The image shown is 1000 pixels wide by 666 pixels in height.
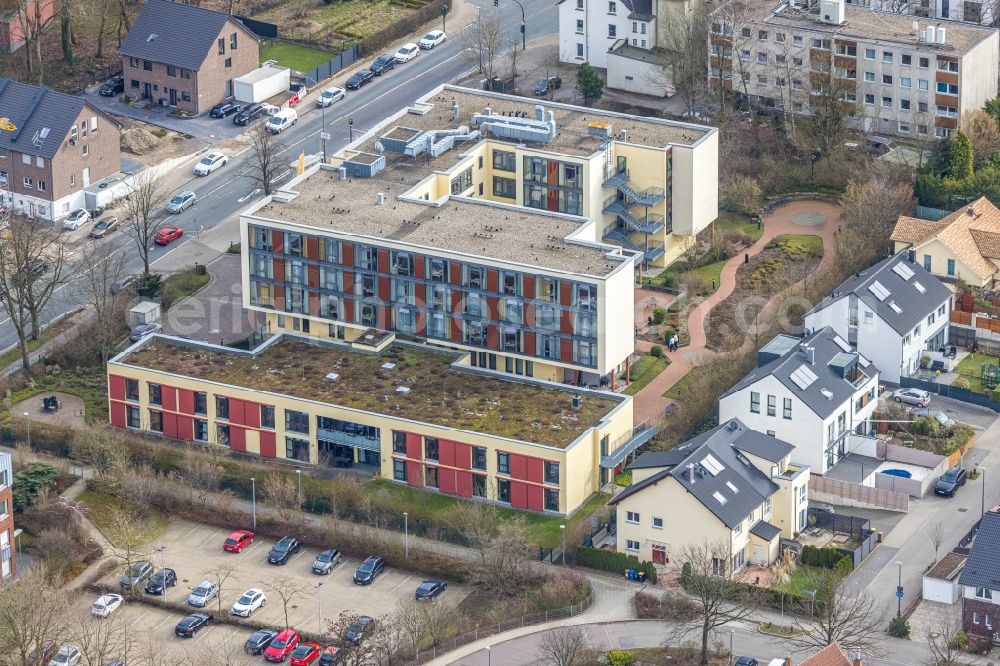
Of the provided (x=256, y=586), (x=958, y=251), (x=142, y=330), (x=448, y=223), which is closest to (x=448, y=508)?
(x=256, y=586)

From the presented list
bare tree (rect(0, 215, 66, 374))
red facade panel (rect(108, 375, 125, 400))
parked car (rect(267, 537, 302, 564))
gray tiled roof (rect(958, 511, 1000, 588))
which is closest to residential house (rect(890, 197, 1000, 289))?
gray tiled roof (rect(958, 511, 1000, 588))

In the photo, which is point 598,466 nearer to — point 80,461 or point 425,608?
point 425,608

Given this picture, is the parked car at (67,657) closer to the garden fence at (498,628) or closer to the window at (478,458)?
the garden fence at (498,628)

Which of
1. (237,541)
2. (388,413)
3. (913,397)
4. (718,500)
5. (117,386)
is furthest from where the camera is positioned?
(117,386)

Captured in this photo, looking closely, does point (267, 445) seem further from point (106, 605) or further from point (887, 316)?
point (887, 316)

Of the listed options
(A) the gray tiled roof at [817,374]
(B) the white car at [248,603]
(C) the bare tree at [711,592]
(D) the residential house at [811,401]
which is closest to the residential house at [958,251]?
(A) the gray tiled roof at [817,374]

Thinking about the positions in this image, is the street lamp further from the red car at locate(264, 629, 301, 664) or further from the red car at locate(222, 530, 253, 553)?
the red car at locate(264, 629, 301, 664)

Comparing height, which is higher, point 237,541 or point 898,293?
point 898,293
